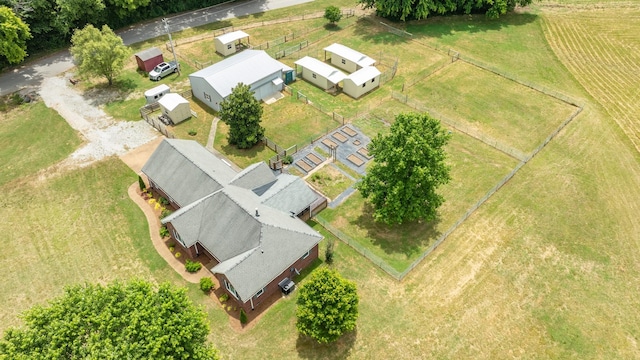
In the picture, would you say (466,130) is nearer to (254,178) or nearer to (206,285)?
(254,178)

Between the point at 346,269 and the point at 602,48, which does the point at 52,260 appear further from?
the point at 602,48

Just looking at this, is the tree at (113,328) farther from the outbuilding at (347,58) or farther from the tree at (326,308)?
the outbuilding at (347,58)

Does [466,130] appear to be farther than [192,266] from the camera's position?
Yes

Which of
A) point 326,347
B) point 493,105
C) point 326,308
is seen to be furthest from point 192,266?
point 493,105

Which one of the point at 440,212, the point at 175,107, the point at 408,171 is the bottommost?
the point at 440,212

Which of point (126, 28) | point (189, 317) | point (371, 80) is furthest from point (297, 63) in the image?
point (189, 317)

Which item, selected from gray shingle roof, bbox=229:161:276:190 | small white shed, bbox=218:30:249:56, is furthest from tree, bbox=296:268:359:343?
small white shed, bbox=218:30:249:56
